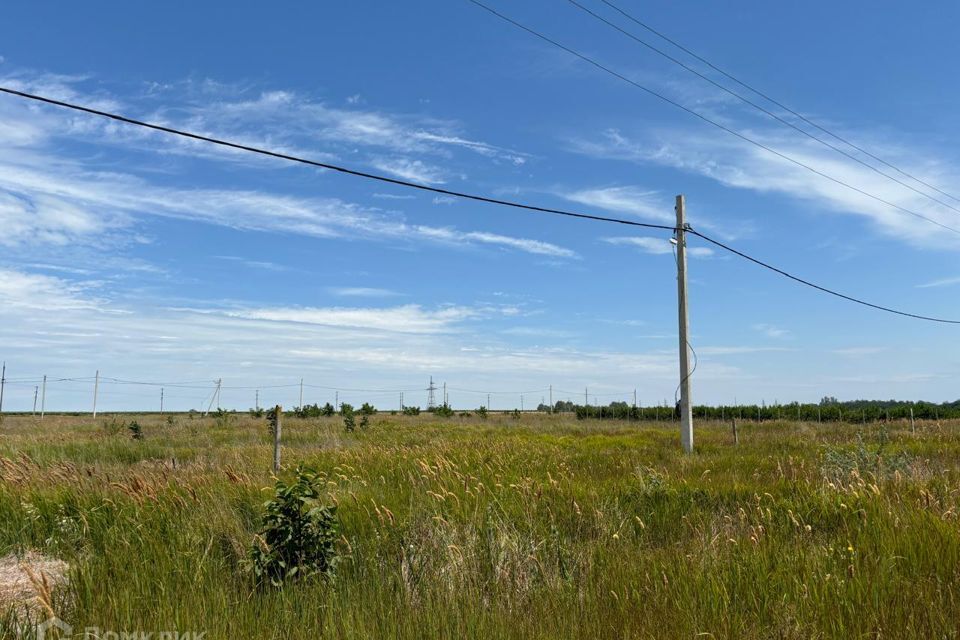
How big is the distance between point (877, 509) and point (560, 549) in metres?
3.66

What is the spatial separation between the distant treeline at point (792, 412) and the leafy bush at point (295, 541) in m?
47.6

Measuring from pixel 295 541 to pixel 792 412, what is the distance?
63.4 metres

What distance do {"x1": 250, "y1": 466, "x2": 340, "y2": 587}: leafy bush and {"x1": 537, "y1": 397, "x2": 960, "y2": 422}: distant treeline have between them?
4764 cm

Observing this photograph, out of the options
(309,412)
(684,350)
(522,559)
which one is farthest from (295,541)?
(309,412)

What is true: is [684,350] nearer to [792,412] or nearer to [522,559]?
[522,559]

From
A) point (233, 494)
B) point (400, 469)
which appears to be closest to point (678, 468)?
point (400, 469)

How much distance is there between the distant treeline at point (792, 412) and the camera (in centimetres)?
5378

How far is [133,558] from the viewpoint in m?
5.64

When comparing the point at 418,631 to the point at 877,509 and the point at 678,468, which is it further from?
the point at 678,468

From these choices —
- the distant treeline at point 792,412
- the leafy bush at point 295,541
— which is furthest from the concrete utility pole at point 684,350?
the distant treeline at point 792,412

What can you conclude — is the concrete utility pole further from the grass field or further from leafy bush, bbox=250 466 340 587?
leafy bush, bbox=250 466 340 587

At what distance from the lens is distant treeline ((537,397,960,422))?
5378 centimetres

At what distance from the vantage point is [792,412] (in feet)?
197

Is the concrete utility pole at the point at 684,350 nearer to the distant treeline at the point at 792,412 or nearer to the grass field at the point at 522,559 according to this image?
the grass field at the point at 522,559
